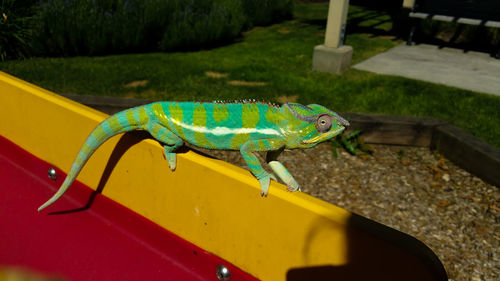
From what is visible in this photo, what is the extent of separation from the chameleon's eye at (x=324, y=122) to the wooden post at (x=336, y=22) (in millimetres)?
5407

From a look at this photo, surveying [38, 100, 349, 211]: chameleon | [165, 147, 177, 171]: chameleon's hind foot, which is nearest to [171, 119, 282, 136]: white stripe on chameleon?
[38, 100, 349, 211]: chameleon

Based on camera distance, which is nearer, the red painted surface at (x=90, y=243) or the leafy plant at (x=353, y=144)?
the red painted surface at (x=90, y=243)

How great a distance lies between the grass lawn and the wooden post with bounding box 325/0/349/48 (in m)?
0.66

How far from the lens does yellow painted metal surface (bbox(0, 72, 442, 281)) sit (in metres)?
1.88

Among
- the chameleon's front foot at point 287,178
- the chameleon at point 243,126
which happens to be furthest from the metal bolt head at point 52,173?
the chameleon's front foot at point 287,178

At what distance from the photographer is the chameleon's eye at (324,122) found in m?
2.18

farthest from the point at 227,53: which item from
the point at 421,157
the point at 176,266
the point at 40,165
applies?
the point at 176,266

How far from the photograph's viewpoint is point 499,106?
5.90 meters

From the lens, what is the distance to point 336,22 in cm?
711

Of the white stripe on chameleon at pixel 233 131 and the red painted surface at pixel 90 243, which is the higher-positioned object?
the white stripe on chameleon at pixel 233 131

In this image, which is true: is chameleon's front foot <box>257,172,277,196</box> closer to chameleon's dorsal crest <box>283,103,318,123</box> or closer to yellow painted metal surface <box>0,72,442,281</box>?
yellow painted metal surface <box>0,72,442,281</box>

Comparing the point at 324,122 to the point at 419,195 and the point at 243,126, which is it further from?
the point at 419,195

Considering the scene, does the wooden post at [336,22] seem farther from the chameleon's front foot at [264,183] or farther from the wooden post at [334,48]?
the chameleon's front foot at [264,183]

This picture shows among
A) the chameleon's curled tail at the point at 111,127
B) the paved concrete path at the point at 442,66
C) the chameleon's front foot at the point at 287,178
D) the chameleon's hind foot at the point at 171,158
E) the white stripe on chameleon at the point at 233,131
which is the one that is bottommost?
the paved concrete path at the point at 442,66
